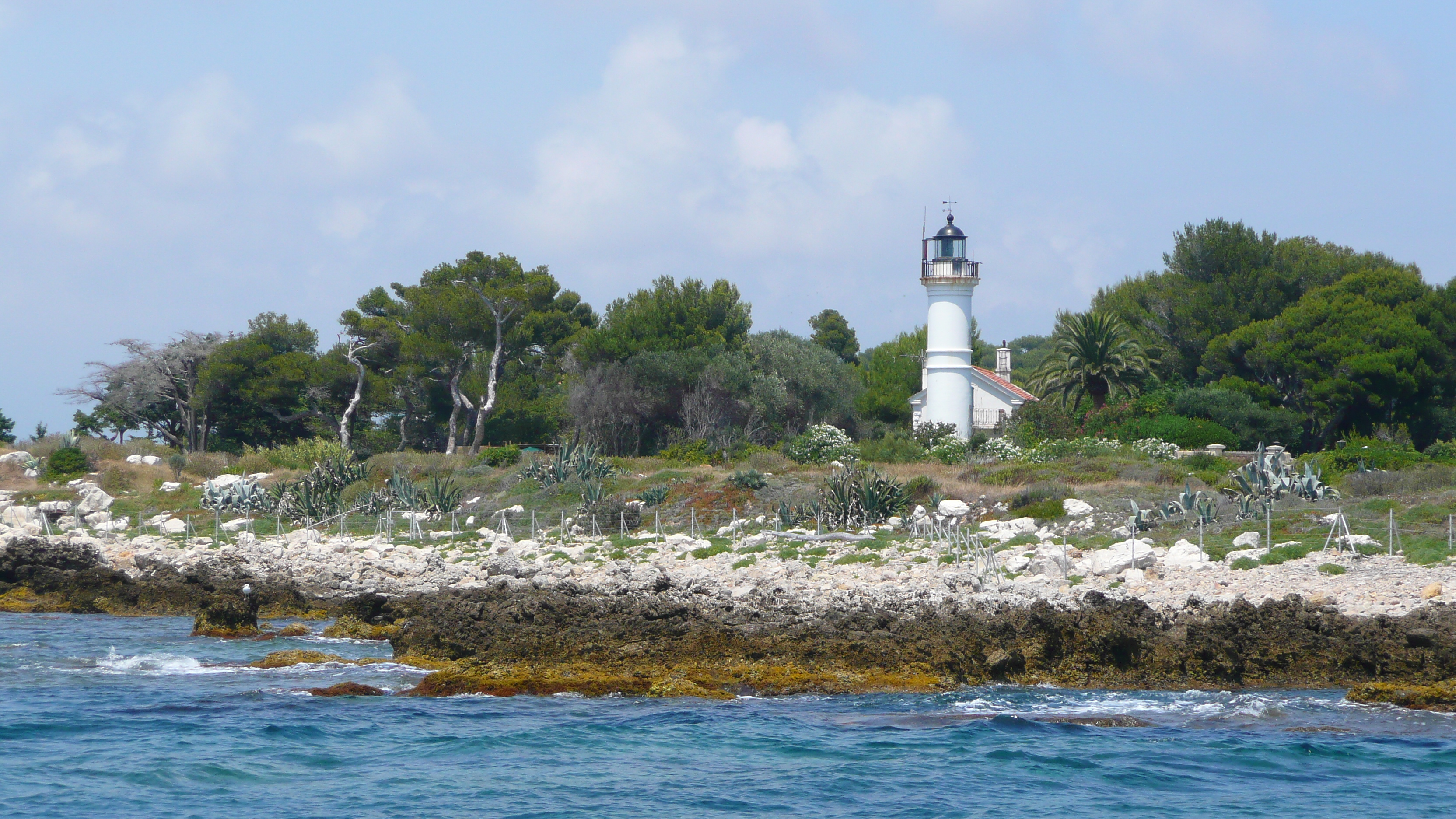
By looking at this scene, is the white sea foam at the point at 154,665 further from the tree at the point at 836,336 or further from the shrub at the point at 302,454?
the tree at the point at 836,336

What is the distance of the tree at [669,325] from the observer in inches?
1490

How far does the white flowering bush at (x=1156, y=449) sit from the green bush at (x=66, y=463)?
86.0 ft

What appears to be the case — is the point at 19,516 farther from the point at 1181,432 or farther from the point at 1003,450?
the point at 1181,432

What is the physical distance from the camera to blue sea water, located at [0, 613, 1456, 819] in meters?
8.92

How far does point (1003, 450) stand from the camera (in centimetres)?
3067

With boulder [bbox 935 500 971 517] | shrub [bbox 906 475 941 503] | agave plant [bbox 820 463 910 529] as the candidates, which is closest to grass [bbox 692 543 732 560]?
agave plant [bbox 820 463 910 529]

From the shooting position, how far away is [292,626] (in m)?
15.4

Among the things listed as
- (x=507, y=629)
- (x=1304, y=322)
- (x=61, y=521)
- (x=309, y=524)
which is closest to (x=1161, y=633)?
(x=507, y=629)

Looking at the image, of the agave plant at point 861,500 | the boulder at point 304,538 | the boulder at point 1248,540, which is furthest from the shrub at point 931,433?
the boulder at point 1248,540

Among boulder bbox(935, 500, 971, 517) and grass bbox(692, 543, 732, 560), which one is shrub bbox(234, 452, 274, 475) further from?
boulder bbox(935, 500, 971, 517)

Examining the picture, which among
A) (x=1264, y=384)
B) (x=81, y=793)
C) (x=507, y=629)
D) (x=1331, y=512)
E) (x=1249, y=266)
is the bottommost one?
(x=81, y=793)

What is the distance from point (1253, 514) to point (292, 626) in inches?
530

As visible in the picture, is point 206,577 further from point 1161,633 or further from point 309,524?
point 1161,633

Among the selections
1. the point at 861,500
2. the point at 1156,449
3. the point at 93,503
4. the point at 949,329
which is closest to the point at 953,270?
the point at 949,329
